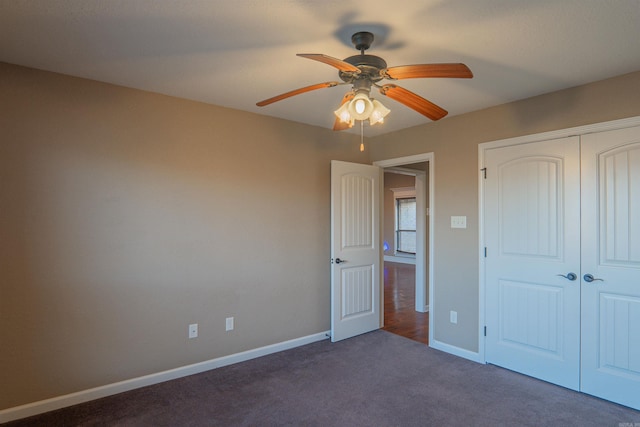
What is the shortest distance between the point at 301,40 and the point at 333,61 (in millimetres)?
573

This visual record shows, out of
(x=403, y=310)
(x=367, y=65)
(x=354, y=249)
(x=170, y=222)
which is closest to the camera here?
(x=367, y=65)

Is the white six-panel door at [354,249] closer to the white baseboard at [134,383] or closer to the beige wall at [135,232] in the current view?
the beige wall at [135,232]

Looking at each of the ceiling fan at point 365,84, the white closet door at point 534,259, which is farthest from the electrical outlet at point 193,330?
the white closet door at point 534,259

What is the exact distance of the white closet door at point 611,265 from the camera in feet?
8.22

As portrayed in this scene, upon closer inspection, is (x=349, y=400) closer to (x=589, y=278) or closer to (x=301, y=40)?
(x=589, y=278)

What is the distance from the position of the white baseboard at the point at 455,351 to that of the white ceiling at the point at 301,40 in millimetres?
2500

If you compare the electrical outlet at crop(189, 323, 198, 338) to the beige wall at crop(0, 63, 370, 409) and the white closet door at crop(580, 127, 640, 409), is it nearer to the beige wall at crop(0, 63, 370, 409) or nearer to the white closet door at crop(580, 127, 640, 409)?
the beige wall at crop(0, 63, 370, 409)

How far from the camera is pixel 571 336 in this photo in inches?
110

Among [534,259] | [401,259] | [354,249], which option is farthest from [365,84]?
[401,259]

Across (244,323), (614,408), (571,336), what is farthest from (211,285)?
(614,408)

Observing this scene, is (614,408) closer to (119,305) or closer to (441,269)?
(441,269)

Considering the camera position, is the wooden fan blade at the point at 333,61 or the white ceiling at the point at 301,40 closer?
the wooden fan blade at the point at 333,61

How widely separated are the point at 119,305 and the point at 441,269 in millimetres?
3073

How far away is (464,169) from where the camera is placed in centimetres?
350
